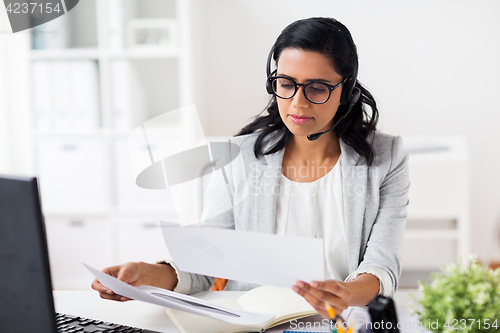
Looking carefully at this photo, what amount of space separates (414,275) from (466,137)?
0.81 meters

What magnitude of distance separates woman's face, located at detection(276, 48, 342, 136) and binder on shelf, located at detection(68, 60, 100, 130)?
1523 millimetres

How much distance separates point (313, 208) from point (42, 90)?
5.76 feet

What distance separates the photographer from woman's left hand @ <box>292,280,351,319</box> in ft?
2.36

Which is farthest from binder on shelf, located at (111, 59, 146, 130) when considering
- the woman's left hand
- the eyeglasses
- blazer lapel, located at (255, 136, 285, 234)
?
the woman's left hand

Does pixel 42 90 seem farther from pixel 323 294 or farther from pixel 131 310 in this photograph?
pixel 323 294

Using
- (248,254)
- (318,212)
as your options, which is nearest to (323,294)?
(248,254)

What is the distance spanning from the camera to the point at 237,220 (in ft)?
4.05

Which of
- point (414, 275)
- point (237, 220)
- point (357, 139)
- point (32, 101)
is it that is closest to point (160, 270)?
point (237, 220)

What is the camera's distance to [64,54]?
7.70 ft

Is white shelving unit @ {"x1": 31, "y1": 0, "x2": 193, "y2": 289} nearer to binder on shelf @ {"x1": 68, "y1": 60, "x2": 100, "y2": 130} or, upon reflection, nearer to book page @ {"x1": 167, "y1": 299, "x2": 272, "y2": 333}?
binder on shelf @ {"x1": 68, "y1": 60, "x2": 100, "y2": 130}

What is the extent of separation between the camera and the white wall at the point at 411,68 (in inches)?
93.4

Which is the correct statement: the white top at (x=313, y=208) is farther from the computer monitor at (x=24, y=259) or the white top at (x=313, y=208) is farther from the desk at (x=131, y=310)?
the computer monitor at (x=24, y=259)

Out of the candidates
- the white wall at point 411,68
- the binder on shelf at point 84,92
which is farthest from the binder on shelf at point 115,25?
the white wall at point 411,68

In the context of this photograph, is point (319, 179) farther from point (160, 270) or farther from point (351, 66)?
point (160, 270)
